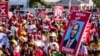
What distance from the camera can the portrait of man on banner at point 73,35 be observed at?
9.84 metres

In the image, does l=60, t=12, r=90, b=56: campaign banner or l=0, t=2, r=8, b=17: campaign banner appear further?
l=0, t=2, r=8, b=17: campaign banner

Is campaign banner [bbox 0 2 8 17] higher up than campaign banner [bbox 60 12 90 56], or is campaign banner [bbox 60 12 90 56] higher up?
campaign banner [bbox 60 12 90 56]

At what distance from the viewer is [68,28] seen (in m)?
10.2

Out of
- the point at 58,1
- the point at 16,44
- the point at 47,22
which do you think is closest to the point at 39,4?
the point at 58,1

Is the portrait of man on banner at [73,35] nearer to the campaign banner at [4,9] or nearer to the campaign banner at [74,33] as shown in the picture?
the campaign banner at [74,33]

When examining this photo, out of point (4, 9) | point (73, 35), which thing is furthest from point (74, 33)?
point (4, 9)

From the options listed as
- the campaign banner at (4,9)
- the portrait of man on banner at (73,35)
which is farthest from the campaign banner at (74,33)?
the campaign banner at (4,9)

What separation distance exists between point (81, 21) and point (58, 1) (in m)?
77.9

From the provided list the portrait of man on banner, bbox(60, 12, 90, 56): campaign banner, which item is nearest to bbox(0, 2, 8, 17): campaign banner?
bbox(60, 12, 90, 56): campaign banner

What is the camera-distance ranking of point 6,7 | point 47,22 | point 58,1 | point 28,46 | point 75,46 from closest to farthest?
1. point 75,46
2. point 28,46
3. point 6,7
4. point 47,22
5. point 58,1

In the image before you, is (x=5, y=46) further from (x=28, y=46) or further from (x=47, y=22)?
(x=47, y=22)

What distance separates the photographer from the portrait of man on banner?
388 inches

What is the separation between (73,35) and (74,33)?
0.05 m

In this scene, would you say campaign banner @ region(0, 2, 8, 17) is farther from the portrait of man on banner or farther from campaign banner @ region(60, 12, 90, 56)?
the portrait of man on banner
